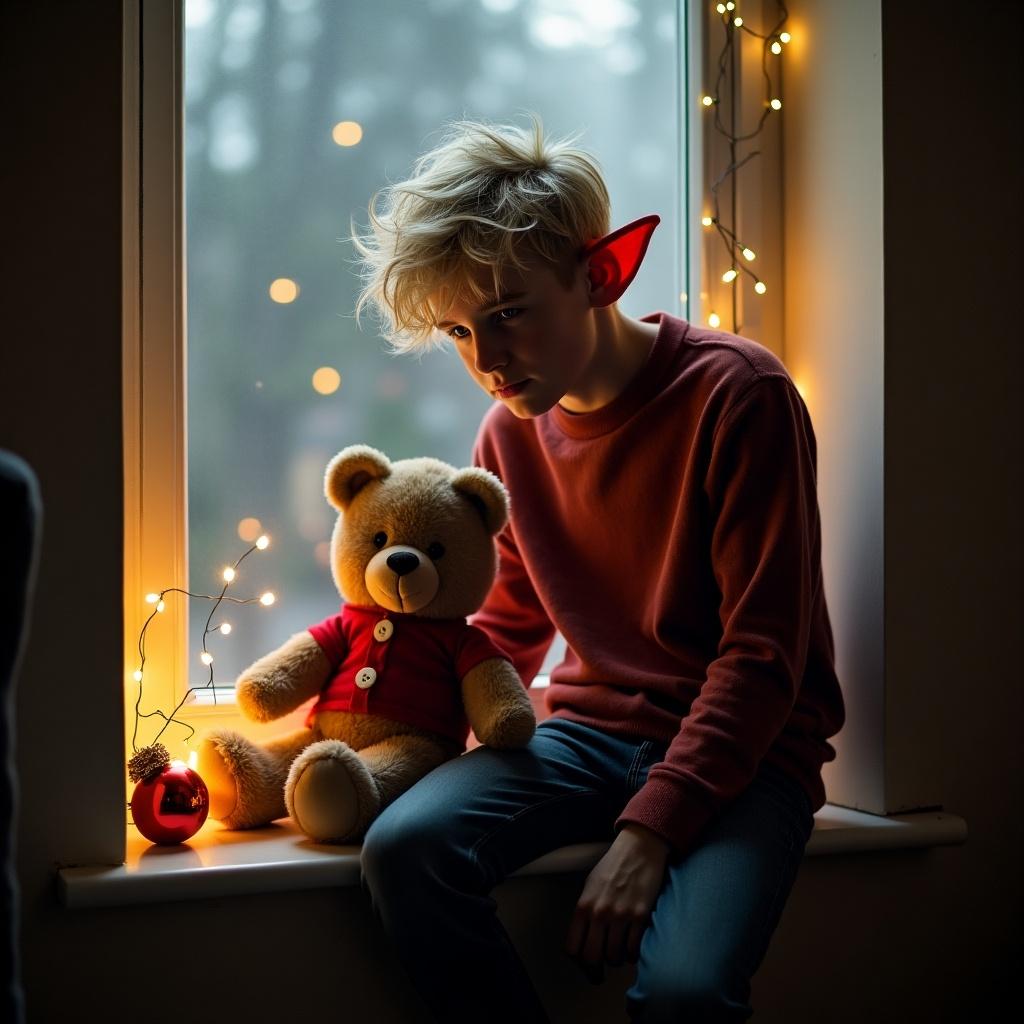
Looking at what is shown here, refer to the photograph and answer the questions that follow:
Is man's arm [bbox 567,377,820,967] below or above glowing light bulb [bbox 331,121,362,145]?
below

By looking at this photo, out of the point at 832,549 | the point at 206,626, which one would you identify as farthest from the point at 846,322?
the point at 206,626

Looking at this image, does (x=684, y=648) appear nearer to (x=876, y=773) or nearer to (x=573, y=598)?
(x=573, y=598)

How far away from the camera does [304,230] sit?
1.37m

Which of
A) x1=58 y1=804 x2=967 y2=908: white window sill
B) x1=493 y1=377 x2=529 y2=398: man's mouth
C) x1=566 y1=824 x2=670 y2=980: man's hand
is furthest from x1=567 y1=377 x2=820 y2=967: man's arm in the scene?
x1=493 y1=377 x2=529 y2=398: man's mouth

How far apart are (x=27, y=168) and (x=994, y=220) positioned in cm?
113

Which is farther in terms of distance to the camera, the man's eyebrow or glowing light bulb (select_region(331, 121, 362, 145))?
glowing light bulb (select_region(331, 121, 362, 145))

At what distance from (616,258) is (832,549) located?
479 millimetres

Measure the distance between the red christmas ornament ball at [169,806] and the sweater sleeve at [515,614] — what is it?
41cm

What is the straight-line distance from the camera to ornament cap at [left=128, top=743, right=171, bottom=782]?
44.4 inches

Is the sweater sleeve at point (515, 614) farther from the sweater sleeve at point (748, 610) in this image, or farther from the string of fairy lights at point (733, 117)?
the string of fairy lights at point (733, 117)

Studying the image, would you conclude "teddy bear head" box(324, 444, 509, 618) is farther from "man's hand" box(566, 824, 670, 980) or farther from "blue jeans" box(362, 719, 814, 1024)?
"man's hand" box(566, 824, 670, 980)

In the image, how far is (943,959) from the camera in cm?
131

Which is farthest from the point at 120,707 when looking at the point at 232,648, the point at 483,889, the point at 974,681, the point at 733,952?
the point at 974,681

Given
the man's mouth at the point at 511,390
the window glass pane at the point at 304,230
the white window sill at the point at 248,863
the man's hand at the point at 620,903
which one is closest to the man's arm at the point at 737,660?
the man's hand at the point at 620,903
